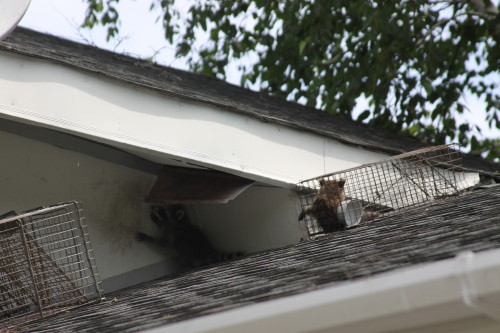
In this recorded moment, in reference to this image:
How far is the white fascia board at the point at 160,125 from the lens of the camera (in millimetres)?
4586

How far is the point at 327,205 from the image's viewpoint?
5266 mm

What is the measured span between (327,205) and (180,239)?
5.42 feet

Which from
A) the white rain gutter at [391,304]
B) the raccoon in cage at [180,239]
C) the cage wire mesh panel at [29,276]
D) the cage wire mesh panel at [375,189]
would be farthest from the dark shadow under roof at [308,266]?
the raccoon in cage at [180,239]

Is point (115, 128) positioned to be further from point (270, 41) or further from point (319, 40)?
point (270, 41)

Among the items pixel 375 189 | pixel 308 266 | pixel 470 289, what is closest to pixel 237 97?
pixel 375 189

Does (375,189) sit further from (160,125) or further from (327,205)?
(160,125)

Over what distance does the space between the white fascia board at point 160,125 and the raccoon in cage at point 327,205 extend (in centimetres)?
23

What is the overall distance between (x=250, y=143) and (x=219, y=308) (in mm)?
2144

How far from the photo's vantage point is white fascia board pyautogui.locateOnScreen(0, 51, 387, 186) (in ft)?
15.0

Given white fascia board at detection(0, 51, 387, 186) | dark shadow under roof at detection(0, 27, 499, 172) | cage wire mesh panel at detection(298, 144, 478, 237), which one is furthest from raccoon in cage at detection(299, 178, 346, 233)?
dark shadow under roof at detection(0, 27, 499, 172)

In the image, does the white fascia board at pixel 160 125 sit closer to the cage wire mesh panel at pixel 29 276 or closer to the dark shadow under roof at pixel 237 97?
the dark shadow under roof at pixel 237 97

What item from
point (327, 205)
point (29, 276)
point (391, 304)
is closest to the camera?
point (391, 304)

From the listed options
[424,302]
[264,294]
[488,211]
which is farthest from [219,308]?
[488,211]

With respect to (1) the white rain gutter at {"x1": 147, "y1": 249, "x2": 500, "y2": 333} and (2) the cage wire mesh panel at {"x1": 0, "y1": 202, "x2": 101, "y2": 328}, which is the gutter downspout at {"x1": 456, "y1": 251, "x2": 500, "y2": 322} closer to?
(1) the white rain gutter at {"x1": 147, "y1": 249, "x2": 500, "y2": 333}
